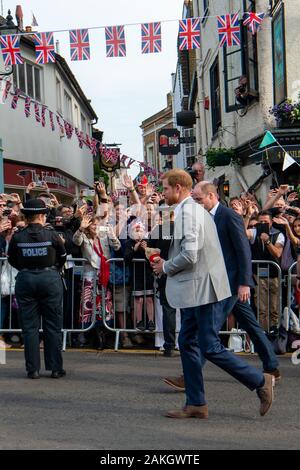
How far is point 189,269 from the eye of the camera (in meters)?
6.00

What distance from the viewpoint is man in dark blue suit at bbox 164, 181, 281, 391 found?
21.2 feet

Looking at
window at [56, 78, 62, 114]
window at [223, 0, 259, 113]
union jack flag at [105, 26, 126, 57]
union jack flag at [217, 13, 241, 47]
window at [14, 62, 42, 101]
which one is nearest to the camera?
union jack flag at [105, 26, 126, 57]

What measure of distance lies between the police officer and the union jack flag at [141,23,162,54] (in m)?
6.26

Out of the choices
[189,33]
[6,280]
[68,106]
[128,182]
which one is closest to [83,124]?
[68,106]

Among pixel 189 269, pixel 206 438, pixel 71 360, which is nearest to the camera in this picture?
pixel 206 438

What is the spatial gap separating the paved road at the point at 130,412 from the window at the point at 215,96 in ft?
49.5

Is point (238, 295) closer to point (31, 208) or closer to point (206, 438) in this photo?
point (206, 438)

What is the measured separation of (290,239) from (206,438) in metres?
4.59

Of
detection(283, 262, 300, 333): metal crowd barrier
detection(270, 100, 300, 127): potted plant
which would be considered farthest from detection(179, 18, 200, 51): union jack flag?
detection(283, 262, 300, 333): metal crowd barrier

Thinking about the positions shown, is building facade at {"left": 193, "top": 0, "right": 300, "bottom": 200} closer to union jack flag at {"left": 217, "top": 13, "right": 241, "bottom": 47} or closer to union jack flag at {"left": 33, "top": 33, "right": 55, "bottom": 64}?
union jack flag at {"left": 217, "top": 13, "right": 241, "bottom": 47}

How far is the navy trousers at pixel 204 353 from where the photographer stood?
5.95 metres

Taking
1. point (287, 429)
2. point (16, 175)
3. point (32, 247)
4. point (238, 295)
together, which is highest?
point (16, 175)

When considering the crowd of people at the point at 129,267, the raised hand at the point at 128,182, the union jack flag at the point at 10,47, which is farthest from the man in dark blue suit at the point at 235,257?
the union jack flag at the point at 10,47

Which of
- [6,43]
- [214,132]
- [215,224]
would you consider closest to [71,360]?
[215,224]
